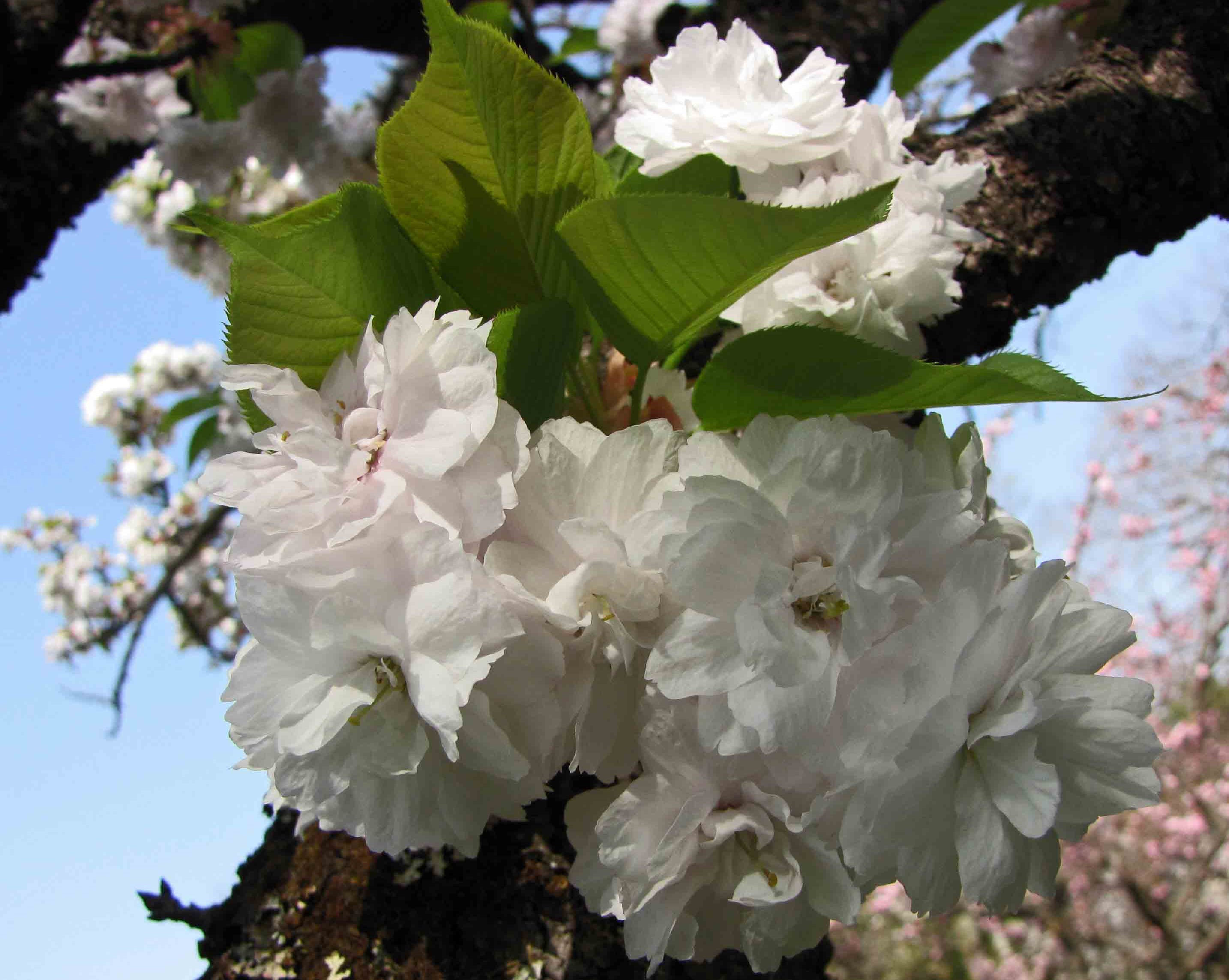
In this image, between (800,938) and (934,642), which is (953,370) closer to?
(934,642)

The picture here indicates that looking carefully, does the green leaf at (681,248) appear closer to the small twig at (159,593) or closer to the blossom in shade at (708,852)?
the blossom in shade at (708,852)

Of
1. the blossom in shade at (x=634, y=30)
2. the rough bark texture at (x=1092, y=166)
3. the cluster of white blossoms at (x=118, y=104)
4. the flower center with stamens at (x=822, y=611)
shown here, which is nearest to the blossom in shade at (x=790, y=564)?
the flower center with stamens at (x=822, y=611)

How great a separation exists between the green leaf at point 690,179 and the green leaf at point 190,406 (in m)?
1.23

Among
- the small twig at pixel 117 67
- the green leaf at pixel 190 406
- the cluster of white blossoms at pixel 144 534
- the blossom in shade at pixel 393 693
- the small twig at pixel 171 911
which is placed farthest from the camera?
the cluster of white blossoms at pixel 144 534

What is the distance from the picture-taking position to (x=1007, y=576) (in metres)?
0.52

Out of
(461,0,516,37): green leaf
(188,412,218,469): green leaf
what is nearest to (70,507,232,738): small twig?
(188,412,218,469): green leaf

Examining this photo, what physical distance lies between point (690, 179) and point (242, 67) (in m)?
1.67

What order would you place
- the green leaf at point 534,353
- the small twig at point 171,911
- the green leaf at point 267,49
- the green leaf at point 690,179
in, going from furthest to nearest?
the green leaf at point 267,49 < the small twig at point 171,911 < the green leaf at point 690,179 < the green leaf at point 534,353

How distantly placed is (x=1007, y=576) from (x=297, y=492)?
1.40 feet

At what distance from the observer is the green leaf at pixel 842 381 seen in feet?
1.61

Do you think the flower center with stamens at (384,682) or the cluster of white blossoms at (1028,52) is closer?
the flower center with stamens at (384,682)

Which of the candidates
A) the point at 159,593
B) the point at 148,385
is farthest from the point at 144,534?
the point at 159,593

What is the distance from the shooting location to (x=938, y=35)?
4.24ft

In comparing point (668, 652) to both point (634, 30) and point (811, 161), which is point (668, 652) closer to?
point (811, 161)
